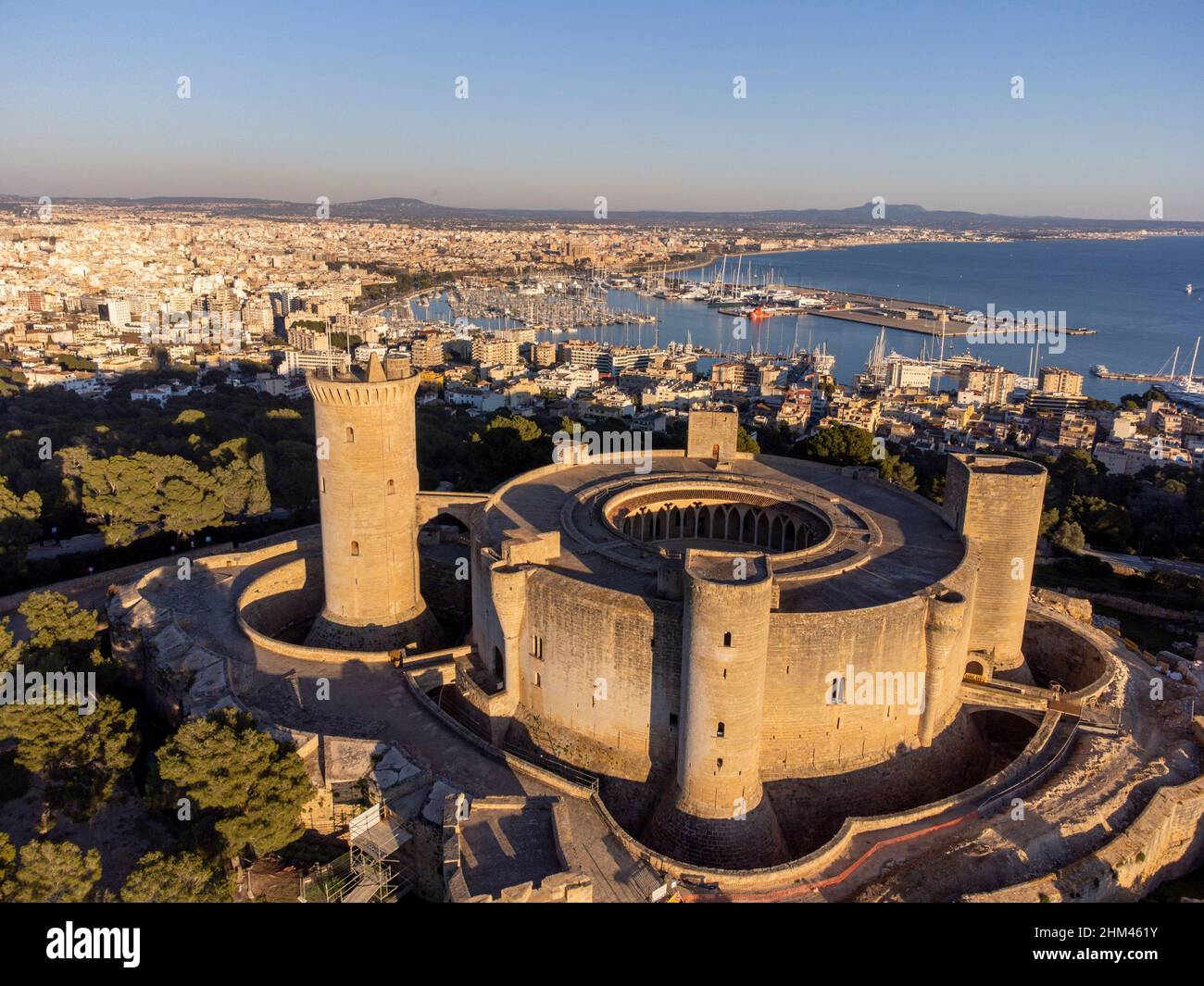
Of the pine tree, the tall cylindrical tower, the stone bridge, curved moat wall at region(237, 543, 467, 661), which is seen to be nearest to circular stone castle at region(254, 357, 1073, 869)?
the tall cylindrical tower

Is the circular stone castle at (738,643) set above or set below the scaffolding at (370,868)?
above

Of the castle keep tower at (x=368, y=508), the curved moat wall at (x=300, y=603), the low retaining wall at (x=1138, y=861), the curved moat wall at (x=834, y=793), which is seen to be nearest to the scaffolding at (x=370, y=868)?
the curved moat wall at (x=834, y=793)

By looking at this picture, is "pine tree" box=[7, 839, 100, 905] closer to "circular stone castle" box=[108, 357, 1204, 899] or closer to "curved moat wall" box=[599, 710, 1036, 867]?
"circular stone castle" box=[108, 357, 1204, 899]

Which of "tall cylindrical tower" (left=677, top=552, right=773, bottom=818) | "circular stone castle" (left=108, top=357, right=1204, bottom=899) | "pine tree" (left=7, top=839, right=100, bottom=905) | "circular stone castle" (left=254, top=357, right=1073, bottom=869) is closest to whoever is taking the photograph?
"pine tree" (left=7, top=839, right=100, bottom=905)

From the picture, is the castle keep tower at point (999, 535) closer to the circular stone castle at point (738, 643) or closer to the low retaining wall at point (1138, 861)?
the circular stone castle at point (738, 643)

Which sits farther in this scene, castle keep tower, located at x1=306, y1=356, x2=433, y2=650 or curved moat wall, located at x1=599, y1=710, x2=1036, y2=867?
castle keep tower, located at x1=306, y1=356, x2=433, y2=650

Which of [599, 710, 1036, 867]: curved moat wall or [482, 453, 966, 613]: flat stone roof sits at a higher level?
[482, 453, 966, 613]: flat stone roof
